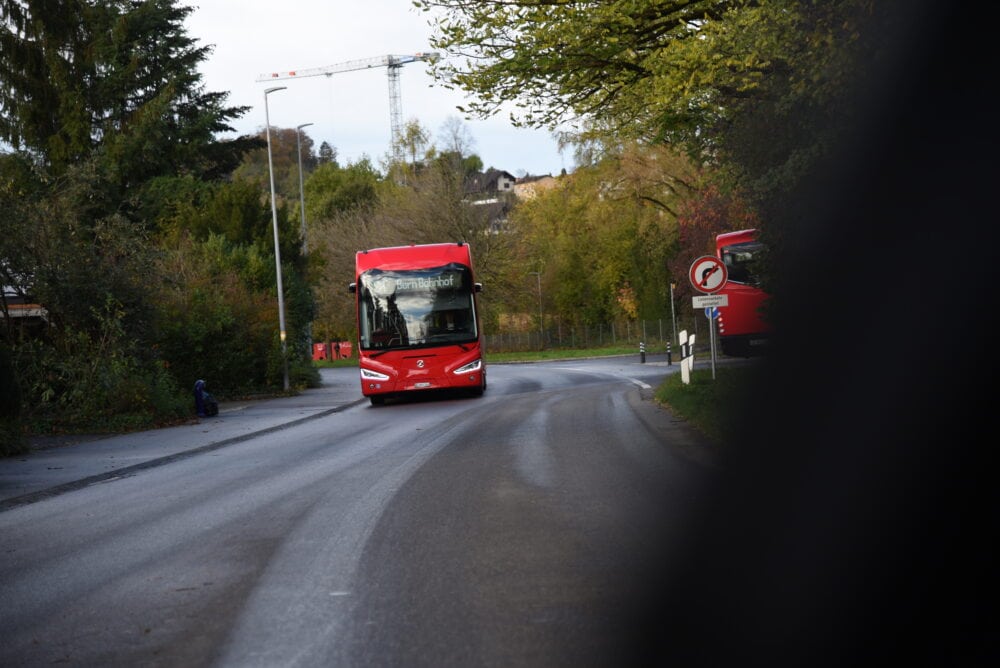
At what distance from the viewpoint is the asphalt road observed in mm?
5637

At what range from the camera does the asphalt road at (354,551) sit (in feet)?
18.5

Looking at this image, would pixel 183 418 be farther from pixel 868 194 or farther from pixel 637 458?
pixel 868 194

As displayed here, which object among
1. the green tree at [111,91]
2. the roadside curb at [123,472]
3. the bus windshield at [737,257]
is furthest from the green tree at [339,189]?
the roadside curb at [123,472]

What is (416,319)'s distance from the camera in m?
27.0

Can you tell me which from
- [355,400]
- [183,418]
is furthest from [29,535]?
[355,400]

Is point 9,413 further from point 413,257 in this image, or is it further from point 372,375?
point 413,257

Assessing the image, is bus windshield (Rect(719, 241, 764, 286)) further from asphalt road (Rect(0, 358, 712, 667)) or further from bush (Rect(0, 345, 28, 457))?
bush (Rect(0, 345, 28, 457))

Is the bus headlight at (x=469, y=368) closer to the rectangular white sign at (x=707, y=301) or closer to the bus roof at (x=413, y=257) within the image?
the bus roof at (x=413, y=257)

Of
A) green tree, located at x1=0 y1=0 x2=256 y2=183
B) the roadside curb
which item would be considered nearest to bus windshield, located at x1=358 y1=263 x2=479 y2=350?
the roadside curb

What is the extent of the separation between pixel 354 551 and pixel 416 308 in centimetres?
1917

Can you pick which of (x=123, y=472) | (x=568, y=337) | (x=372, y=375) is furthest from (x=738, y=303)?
(x=568, y=337)

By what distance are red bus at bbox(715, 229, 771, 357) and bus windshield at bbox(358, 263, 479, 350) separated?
12260 millimetres

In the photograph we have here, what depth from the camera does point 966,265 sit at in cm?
839

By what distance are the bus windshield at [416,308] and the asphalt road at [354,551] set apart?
9.99 meters
